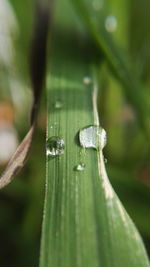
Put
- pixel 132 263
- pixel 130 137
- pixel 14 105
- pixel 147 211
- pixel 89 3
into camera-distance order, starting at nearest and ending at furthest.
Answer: pixel 132 263, pixel 147 211, pixel 89 3, pixel 130 137, pixel 14 105

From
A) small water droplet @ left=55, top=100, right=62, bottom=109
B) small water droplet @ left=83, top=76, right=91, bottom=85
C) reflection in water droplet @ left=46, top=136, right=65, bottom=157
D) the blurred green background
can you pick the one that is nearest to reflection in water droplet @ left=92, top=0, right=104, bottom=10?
the blurred green background

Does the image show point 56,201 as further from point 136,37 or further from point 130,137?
point 136,37

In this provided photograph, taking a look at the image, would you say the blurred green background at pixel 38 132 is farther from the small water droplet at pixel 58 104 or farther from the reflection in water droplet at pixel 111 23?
the small water droplet at pixel 58 104

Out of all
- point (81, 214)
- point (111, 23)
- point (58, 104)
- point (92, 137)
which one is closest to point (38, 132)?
point (111, 23)

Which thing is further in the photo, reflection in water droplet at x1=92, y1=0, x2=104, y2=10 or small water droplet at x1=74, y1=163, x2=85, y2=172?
reflection in water droplet at x1=92, y1=0, x2=104, y2=10

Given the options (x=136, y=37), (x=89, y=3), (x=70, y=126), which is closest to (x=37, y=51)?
(x=89, y=3)

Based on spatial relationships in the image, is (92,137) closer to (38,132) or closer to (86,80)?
(86,80)

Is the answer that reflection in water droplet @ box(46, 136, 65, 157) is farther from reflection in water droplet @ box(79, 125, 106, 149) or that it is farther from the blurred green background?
the blurred green background
